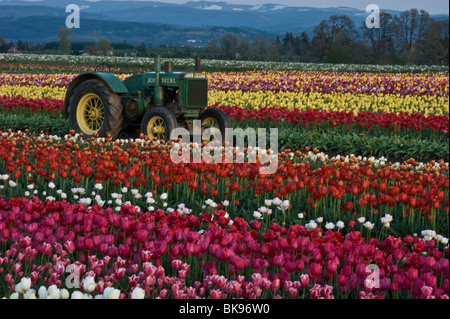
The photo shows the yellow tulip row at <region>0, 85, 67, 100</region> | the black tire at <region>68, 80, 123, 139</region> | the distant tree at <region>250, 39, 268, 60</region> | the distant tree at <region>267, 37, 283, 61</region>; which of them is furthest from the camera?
Result: the distant tree at <region>267, 37, 283, 61</region>

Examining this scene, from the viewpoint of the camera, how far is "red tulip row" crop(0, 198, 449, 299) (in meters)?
3.06

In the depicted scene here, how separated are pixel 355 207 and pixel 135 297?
2.88 m

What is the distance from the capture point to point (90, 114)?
996 cm

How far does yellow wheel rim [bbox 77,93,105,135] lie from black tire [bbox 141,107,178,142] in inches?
45.8

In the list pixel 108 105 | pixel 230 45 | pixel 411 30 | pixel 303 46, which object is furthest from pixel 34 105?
pixel 303 46

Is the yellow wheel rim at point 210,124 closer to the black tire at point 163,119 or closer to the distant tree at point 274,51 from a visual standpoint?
the black tire at point 163,119

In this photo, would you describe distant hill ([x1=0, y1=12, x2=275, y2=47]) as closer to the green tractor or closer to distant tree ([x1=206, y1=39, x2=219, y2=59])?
the green tractor

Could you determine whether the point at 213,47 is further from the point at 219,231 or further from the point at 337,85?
the point at 219,231

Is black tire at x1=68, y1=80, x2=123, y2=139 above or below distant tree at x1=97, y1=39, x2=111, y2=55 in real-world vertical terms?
below

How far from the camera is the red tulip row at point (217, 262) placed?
3057 millimetres

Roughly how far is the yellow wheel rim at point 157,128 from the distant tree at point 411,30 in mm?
18440

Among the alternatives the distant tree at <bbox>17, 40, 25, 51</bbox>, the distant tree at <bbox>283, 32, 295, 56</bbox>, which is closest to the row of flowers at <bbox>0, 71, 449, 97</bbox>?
the distant tree at <bbox>283, 32, 295, 56</bbox>

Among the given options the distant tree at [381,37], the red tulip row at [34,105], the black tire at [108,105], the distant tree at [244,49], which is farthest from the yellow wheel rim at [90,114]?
the distant tree at [244,49]

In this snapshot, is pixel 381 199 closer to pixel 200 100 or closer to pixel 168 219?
pixel 168 219
